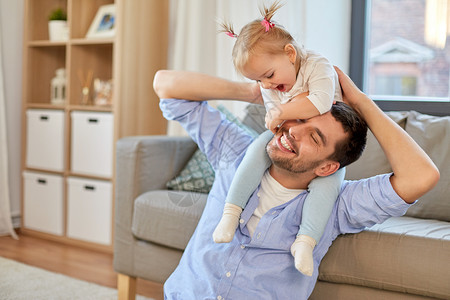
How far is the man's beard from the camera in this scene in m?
1.54

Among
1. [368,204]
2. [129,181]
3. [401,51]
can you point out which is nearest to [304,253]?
[368,204]

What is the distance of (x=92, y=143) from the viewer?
10.8 feet

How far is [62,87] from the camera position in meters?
3.67

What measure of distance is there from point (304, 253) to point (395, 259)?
1.13 ft

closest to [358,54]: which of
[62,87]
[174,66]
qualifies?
[174,66]

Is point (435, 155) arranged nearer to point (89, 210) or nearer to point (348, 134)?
point (348, 134)

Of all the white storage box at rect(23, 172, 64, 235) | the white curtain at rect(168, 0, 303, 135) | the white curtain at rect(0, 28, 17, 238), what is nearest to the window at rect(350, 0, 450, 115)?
the white curtain at rect(168, 0, 303, 135)

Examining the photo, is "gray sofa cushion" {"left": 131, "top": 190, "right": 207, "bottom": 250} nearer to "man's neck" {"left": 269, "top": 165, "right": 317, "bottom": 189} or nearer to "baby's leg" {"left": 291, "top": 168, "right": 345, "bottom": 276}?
"man's neck" {"left": 269, "top": 165, "right": 317, "bottom": 189}

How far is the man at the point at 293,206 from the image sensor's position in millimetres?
1514

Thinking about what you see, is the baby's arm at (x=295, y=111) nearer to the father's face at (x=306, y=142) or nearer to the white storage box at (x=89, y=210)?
the father's face at (x=306, y=142)

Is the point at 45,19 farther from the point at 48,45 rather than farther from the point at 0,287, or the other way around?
the point at 0,287

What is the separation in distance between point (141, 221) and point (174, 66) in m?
1.44

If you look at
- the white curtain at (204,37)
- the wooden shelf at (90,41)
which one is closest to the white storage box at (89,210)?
the white curtain at (204,37)

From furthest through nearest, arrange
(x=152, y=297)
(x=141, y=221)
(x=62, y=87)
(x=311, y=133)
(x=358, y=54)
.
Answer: (x=62, y=87), (x=358, y=54), (x=152, y=297), (x=141, y=221), (x=311, y=133)
